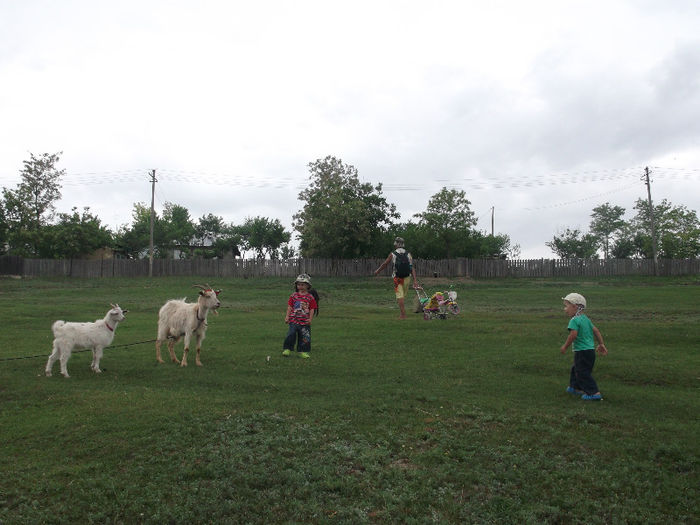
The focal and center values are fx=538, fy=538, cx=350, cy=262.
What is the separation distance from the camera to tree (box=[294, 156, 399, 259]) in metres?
44.5

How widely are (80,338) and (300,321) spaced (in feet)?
13.7

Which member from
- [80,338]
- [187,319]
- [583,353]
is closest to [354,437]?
[583,353]

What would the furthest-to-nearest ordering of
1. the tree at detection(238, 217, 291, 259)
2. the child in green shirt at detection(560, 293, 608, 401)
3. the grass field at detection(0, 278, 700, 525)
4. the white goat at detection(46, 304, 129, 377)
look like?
1. the tree at detection(238, 217, 291, 259)
2. the white goat at detection(46, 304, 129, 377)
3. the child in green shirt at detection(560, 293, 608, 401)
4. the grass field at detection(0, 278, 700, 525)

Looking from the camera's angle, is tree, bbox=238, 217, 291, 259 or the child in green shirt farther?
tree, bbox=238, 217, 291, 259

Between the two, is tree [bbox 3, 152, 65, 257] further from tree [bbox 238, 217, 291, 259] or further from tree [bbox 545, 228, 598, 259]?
tree [bbox 545, 228, 598, 259]

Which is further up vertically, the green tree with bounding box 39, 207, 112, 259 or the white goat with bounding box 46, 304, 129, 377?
the green tree with bounding box 39, 207, 112, 259

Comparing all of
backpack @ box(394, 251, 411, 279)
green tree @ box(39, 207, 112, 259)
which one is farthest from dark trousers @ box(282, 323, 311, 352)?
green tree @ box(39, 207, 112, 259)

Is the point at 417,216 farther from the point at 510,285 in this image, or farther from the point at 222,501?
the point at 222,501

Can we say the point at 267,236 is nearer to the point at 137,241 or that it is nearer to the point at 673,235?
the point at 137,241

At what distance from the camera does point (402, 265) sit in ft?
52.2

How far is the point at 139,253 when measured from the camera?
6103 cm

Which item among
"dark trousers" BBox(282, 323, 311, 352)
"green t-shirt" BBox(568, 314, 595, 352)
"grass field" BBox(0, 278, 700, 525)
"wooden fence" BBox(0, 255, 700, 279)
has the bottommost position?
"grass field" BBox(0, 278, 700, 525)

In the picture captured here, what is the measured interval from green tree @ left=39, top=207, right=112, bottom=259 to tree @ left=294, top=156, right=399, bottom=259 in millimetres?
18804

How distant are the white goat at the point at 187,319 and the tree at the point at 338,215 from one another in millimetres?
33092
